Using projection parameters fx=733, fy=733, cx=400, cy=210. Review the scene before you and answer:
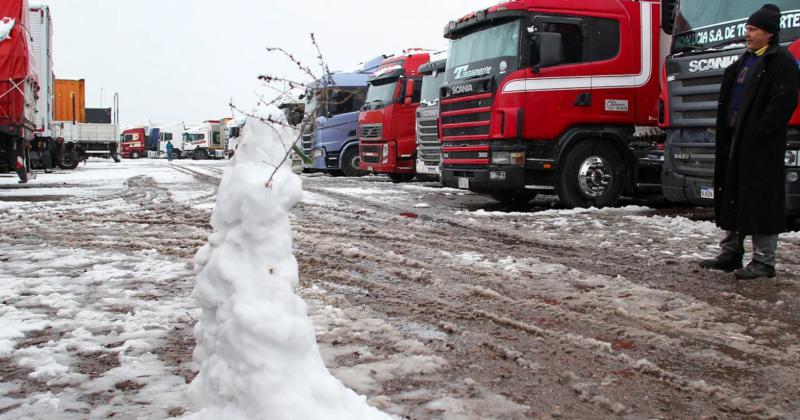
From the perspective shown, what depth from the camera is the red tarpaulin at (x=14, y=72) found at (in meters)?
13.7

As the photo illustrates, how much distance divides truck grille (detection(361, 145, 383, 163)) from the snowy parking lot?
9970 millimetres

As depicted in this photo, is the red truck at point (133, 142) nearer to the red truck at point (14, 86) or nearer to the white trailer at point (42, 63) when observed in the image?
the white trailer at point (42, 63)

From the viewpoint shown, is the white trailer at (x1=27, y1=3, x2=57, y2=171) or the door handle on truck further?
the white trailer at (x1=27, y1=3, x2=57, y2=171)

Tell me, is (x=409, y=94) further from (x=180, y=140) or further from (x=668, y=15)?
(x=180, y=140)

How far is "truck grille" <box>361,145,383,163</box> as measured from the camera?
17.7m

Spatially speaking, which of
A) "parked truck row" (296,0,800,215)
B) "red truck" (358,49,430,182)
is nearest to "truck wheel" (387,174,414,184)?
"red truck" (358,49,430,182)

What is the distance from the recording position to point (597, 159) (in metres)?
10.3

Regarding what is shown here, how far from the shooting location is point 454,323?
13.0 feet

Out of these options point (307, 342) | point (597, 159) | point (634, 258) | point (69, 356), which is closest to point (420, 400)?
point (307, 342)

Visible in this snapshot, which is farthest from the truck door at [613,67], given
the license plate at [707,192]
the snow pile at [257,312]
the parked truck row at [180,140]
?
the parked truck row at [180,140]

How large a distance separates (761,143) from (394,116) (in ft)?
40.9

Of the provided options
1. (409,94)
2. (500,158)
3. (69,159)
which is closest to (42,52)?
(409,94)

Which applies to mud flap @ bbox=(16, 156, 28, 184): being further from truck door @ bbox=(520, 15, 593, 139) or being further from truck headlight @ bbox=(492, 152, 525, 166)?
truck door @ bbox=(520, 15, 593, 139)

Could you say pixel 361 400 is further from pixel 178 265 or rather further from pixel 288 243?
pixel 178 265
